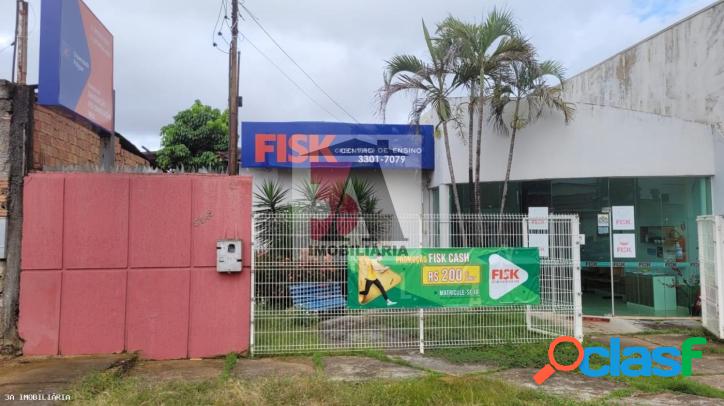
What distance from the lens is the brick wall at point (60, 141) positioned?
22.4 feet

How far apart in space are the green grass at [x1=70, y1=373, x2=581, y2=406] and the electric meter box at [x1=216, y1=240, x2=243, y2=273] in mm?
1641

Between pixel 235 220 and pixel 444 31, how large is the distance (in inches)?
234

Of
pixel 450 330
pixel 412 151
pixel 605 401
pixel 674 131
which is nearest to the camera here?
pixel 605 401

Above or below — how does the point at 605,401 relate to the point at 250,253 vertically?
below

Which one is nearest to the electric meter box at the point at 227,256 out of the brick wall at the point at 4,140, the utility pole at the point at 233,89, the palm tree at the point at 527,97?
the brick wall at the point at 4,140

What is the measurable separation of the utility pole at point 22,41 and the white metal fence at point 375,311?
1022 cm

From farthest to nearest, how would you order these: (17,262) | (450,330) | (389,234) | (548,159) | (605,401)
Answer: (548,159)
(389,234)
(450,330)
(17,262)
(605,401)

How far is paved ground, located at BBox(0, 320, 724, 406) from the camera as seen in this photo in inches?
207

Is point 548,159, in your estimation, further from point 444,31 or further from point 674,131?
point 444,31

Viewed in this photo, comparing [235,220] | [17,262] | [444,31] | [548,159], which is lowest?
[17,262]

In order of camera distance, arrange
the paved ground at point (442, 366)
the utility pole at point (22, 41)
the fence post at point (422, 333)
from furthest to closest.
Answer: the utility pole at point (22, 41)
the fence post at point (422, 333)
the paved ground at point (442, 366)

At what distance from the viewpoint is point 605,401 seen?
507 centimetres

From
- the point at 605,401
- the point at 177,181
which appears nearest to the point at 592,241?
the point at 605,401

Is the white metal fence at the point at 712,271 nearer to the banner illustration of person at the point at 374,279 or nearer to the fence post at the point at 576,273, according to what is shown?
the fence post at the point at 576,273
